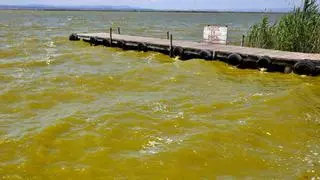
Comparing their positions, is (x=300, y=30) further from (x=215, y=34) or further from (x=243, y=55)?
(x=215, y=34)

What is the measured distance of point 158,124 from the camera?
1296cm

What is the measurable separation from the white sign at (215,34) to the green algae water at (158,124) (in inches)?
167

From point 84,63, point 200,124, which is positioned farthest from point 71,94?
point 84,63

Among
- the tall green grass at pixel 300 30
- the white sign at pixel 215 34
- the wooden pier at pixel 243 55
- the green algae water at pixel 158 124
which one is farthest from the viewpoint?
the white sign at pixel 215 34

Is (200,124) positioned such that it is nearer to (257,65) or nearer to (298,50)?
(257,65)

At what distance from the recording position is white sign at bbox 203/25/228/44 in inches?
1029

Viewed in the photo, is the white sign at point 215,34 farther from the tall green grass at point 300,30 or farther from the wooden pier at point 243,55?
the tall green grass at point 300,30

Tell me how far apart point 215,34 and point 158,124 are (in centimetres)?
1487

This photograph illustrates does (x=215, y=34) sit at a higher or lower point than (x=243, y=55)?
higher

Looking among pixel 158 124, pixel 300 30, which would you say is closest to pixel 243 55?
pixel 300 30

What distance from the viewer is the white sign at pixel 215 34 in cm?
2614

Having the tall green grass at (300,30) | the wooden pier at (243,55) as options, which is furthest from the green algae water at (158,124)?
the tall green grass at (300,30)

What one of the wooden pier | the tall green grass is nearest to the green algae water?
the wooden pier

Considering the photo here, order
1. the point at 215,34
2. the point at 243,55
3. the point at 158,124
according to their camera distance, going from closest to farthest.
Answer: the point at 158,124 < the point at 243,55 < the point at 215,34
